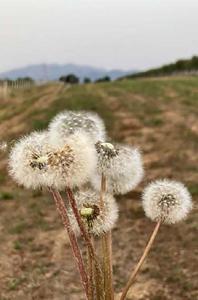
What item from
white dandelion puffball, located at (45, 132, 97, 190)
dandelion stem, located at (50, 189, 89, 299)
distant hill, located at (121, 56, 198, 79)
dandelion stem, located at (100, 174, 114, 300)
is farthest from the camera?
distant hill, located at (121, 56, 198, 79)

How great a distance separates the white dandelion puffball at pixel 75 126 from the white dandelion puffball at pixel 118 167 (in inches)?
6.9

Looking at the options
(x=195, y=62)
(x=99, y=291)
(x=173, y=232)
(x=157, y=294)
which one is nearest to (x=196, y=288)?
(x=157, y=294)

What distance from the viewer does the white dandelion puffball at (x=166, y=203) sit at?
21.7ft

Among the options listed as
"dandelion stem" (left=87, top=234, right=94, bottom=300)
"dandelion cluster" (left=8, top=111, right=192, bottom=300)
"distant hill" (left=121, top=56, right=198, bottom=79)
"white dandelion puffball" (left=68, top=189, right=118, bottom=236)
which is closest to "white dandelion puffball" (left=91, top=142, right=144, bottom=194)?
"dandelion cluster" (left=8, top=111, right=192, bottom=300)

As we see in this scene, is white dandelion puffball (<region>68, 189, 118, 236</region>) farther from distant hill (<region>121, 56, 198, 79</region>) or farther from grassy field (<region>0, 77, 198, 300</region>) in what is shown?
distant hill (<region>121, 56, 198, 79</region>)

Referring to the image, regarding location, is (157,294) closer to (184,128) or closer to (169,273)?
(169,273)

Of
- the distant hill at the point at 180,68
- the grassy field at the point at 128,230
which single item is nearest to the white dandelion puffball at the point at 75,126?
the grassy field at the point at 128,230

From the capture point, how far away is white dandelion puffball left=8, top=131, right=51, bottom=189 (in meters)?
5.33

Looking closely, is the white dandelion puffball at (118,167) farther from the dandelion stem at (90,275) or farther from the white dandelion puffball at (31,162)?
the dandelion stem at (90,275)

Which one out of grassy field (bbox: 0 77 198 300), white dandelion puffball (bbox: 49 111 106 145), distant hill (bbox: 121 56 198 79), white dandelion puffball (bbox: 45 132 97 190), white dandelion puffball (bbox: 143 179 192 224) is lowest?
grassy field (bbox: 0 77 198 300)

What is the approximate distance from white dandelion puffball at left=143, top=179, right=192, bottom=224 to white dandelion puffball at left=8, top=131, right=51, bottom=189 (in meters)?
1.79

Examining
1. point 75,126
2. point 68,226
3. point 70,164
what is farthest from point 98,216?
point 70,164

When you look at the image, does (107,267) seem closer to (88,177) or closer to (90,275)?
(90,275)

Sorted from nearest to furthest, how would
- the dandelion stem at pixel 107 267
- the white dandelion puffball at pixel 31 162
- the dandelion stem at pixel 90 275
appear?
the white dandelion puffball at pixel 31 162 → the dandelion stem at pixel 90 275 → the dandelion stem at pixel 107 267
